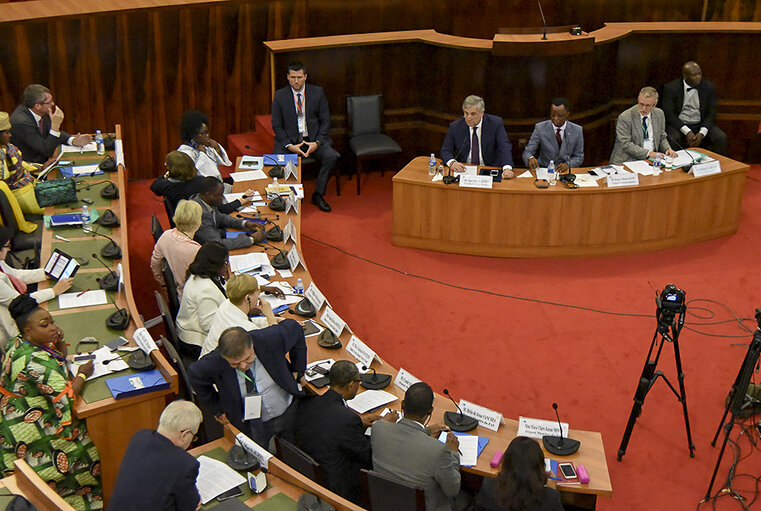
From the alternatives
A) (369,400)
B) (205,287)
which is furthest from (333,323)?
(205,287)

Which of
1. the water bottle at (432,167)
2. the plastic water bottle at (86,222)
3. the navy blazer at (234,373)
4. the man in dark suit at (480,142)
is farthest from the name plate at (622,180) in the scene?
the plastic water bottle at (86,222)

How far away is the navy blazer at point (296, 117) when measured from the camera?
8719 millimetres

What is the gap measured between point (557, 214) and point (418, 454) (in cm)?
406

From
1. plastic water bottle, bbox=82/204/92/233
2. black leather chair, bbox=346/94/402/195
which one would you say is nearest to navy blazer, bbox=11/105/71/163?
plastic water bottle, bbox=82/204/92/233

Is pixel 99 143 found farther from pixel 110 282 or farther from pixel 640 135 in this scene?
pixel 640 135

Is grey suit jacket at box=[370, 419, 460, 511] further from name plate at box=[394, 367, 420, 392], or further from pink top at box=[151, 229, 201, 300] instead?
pink top at box=[151, 229, 201, 300]

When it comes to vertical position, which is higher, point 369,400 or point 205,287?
point 205,287

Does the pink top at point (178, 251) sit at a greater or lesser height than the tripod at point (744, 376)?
greater

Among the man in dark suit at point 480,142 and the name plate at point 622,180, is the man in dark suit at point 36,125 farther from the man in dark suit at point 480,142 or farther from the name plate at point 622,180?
the name plate at point 622,180

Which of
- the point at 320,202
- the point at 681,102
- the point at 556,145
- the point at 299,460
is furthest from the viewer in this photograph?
the point at 681,102

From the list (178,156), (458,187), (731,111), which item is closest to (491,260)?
(458,187)

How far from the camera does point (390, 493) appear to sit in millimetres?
4113

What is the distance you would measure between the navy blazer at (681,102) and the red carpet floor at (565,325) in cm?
102

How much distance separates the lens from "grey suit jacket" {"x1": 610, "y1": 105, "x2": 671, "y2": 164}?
8.19m
